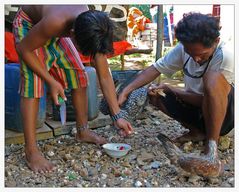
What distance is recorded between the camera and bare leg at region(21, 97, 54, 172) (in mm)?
2203

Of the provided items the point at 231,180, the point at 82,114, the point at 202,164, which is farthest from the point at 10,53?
the point at 231,180

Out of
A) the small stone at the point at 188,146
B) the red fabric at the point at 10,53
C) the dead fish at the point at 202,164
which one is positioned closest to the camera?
the dead fish at the point at 202,164

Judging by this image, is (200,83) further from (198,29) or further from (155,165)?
(155,165)

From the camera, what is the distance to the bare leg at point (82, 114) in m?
2.54

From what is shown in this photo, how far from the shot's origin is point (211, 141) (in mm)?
2193

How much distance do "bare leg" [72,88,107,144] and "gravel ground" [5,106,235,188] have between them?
5 cm

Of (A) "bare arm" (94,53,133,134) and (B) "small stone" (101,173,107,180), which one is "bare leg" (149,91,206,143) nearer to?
(A) "bare arm" (94,53,133,134)

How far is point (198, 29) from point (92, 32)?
669 mm

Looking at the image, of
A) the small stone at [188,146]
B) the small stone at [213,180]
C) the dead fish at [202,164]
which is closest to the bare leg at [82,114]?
the small stone at [188,146]

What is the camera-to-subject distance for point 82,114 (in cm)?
260

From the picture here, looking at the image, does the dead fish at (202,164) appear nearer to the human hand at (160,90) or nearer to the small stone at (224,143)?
the small stone at (224,143)

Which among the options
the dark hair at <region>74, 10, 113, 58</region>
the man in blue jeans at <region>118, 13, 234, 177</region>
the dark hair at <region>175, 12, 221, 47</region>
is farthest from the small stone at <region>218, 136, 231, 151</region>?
the dark hair at <region>74, 10, 113, 58</region>

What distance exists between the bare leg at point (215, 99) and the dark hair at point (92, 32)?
2.30 feet

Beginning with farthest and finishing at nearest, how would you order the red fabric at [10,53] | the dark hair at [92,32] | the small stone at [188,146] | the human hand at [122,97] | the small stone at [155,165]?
the red fabric at [10,53] → the small stone at [188,146] → the human hand at [122,97] → the small stone at [155,165] → the dark hair at [92,32]
